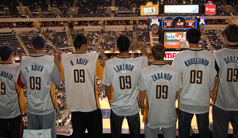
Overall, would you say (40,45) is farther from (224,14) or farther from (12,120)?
(224,14)

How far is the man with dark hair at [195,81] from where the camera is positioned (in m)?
2.78

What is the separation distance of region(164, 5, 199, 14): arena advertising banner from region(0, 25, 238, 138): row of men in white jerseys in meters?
6.95

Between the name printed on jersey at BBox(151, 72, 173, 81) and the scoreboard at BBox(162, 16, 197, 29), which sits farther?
the scoreboard at BBox(162, 16, 197, 29)

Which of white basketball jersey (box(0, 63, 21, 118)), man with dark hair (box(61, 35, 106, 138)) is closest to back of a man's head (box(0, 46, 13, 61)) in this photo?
white basketball jersey (box(0, 63, 21, 118))

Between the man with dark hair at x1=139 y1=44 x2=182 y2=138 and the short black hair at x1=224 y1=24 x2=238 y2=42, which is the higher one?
the short black hair at x1=224 y1=24 x2=238 y2=42

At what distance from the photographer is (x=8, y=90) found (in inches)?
121

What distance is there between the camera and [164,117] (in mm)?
2734

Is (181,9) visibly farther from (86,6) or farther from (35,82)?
(86,6)

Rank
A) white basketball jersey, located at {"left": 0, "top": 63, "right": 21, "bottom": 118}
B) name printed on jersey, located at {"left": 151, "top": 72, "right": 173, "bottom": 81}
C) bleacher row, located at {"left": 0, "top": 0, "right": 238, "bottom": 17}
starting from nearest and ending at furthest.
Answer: name printed on jersey, located at {"left": 151, "top": 72, "right": 173, "bottom": 81}, white basketball jersey, located at {"left": 0, "top": 63, "right": 21, "bottom": 118}, bleacher row, located at {"left": 0, "top": 0, "right": 238, "bottom": 17}

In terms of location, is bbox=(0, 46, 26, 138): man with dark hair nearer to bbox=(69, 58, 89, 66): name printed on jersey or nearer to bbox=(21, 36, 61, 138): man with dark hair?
bbox=(21, 36, 61, 138): man with dark hair

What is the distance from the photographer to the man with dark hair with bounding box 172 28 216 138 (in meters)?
2.78

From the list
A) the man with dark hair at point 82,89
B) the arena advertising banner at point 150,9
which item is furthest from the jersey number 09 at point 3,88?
the arena advertising banner at point 150,9

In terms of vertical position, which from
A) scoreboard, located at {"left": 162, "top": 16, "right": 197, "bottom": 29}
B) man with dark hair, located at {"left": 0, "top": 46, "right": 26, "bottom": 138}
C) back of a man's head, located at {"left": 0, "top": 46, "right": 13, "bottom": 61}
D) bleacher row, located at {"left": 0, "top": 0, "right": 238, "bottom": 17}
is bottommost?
man with dark hair, located at {"left": 0, "top": 46, "right": 26, "bottom": 138}

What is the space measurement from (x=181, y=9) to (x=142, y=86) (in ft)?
25.1
